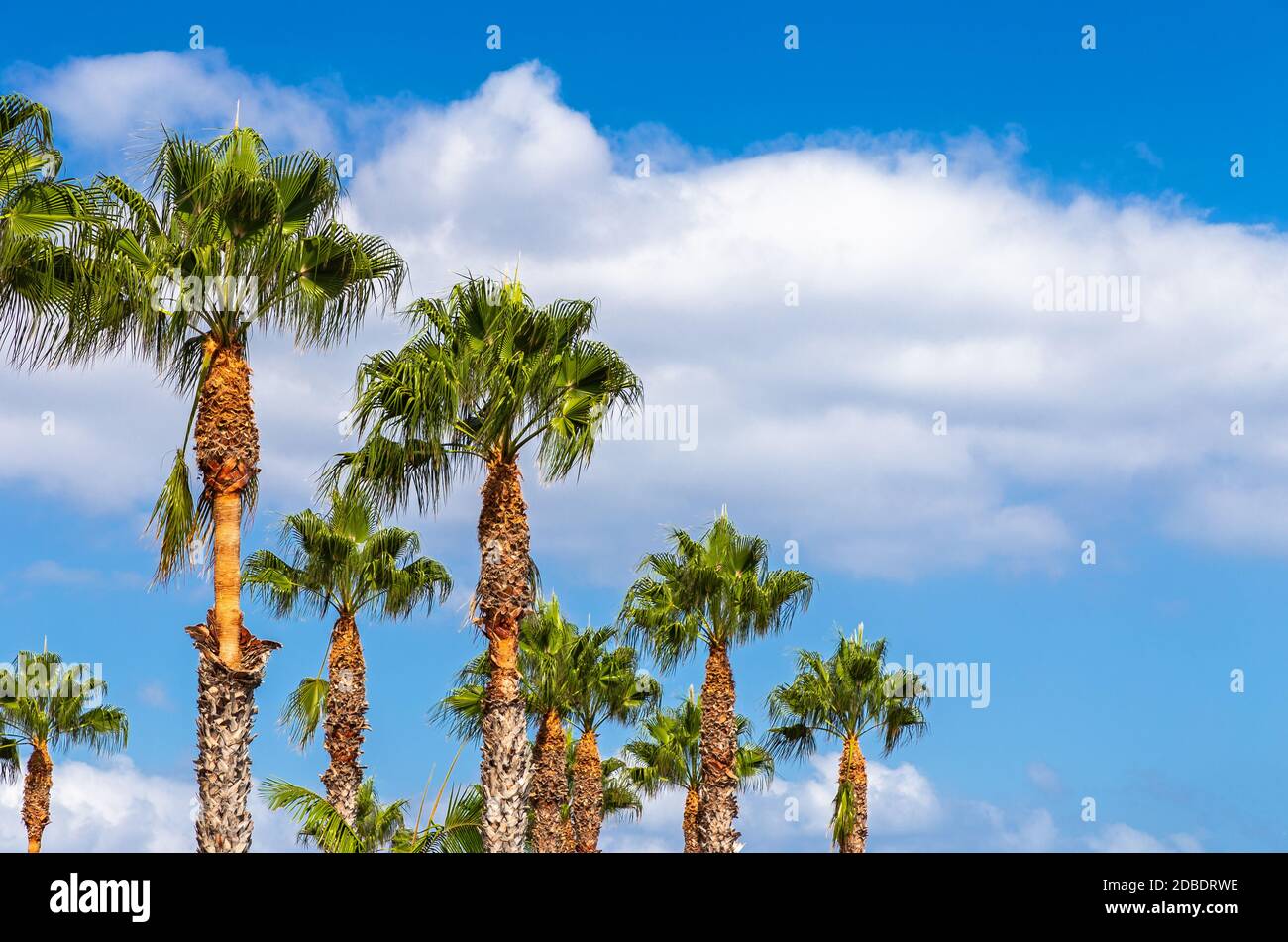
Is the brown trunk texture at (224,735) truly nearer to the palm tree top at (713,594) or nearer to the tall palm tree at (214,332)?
the tall palm tree at (214,332)

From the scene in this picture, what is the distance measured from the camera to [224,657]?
1711 cm

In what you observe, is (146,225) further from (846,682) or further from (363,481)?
(846,682)

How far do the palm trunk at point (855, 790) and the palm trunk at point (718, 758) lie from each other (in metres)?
7.61

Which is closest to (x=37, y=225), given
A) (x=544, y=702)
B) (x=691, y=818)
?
(x=544, y=702)

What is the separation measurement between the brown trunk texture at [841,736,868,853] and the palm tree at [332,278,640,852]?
68.6ft

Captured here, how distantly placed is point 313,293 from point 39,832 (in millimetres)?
31118

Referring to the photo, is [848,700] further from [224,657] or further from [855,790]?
[224,657]

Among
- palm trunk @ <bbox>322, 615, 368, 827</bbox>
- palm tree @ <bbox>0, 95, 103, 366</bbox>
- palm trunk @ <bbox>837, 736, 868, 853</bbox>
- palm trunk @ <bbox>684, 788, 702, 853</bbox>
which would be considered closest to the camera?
palm tree @ <bbox>0, 95, 103, 366</bbox>

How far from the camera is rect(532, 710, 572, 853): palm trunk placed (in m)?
36.7

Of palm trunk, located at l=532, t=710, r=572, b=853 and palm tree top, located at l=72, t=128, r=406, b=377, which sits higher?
palm tree top, located at l=72, t=128, r=406, b=377

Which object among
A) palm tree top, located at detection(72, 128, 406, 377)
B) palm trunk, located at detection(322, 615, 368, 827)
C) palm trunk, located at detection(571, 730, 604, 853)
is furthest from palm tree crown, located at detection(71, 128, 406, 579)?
palm trunk, located at detection(571, 730, 604, 853)

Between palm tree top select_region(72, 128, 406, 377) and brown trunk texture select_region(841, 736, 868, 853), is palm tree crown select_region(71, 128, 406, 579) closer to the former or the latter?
palm tree top select_region(72, 128, 406, 377)
